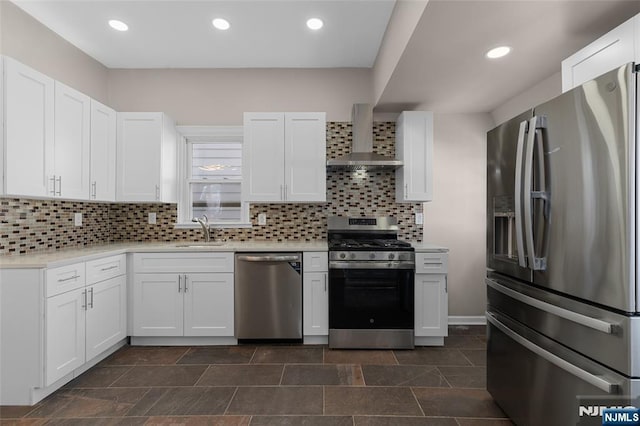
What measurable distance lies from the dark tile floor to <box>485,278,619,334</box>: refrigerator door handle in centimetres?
83

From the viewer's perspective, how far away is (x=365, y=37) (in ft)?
9.61

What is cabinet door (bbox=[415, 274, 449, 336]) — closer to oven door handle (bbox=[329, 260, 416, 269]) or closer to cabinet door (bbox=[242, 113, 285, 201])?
oven door handle (bbox=[329, 260, 416, 269])

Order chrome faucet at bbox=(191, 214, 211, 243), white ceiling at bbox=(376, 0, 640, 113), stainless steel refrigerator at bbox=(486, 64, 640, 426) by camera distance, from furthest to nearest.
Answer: chrome faucet at bbox=(191, 214, 211, 243)
white ceiling at bbox=(376, 0, 640, 113)
stainless steel refrigerator at bbox=(486, 64, 640, 426)

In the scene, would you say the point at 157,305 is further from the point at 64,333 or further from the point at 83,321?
the point at 64,333

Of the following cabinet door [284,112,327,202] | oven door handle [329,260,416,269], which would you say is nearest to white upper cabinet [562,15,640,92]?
oven door handle [329,260,416,269]

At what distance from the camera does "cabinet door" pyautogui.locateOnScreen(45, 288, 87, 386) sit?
207cm

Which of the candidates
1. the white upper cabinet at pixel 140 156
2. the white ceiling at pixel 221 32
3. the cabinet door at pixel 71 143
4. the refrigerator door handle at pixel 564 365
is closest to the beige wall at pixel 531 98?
the white ceiling at pixel 221 32

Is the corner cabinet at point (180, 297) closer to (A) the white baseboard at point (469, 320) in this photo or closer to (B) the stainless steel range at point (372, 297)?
(B) the stainless steel range at point (372, 297)

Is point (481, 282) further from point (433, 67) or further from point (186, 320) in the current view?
point (186, 320)

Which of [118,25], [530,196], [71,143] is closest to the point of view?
[530,196]

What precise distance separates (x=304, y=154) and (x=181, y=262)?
161 centimetres

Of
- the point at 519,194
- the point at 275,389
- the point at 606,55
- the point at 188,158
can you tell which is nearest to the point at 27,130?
the point at 188,158

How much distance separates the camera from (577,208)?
1332 mm

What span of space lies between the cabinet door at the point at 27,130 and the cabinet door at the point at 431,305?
3186 mm
